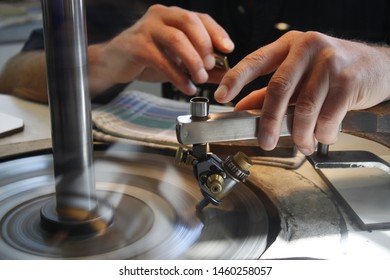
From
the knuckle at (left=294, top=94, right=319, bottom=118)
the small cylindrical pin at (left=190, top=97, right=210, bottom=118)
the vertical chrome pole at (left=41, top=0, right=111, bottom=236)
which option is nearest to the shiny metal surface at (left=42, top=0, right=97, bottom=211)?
the vertical chrome pole at (left=41, top=0, right=111, bottom=236)

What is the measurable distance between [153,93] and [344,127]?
1.32ft

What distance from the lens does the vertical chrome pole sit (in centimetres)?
43

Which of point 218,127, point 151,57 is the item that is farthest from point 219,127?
point 151,57

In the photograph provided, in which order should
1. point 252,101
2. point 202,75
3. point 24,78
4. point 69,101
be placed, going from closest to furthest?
1. point 69,101
2. point 252,101
3. point 202,75
4. point 24,78

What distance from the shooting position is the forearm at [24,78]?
802 millimetres

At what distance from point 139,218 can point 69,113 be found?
14cm

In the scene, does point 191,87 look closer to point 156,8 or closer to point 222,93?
point 156,8

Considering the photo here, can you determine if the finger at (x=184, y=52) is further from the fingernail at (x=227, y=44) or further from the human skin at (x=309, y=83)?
the human skin at (x=309, y=83)

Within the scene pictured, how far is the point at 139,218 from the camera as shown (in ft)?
1.68

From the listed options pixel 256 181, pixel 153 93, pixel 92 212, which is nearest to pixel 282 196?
pixel 256 181

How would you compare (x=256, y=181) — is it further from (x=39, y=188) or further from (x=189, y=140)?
(x=39, y=188)

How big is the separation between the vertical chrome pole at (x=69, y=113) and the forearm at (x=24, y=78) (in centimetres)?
34

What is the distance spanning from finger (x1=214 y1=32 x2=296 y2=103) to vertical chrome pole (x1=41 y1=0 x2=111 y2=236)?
148 millimetres

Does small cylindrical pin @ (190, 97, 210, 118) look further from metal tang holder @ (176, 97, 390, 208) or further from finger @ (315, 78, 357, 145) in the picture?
finger @ (315, 78, 357, 145)
